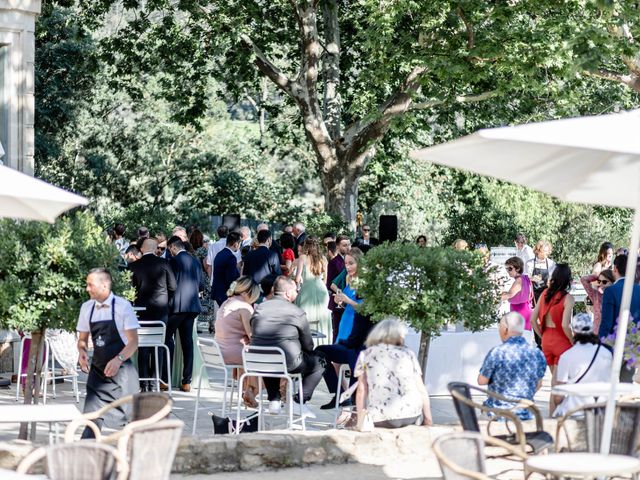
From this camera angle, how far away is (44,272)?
9328mm

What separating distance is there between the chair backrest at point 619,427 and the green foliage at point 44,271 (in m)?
4.16

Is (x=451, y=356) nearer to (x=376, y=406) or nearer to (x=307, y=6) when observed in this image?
(x=376, y=406)

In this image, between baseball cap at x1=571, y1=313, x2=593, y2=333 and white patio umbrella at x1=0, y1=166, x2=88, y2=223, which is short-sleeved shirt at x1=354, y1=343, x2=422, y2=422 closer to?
baseball cap at x1=571, y1=313, x2=593, y2=333

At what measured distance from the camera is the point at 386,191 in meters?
37.8

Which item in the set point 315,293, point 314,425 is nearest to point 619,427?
point 314,425

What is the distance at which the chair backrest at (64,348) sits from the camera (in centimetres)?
1198

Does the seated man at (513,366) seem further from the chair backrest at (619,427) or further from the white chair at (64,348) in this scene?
the white chair at (64,348)

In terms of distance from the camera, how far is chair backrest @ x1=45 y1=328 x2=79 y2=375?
1198 centimetres

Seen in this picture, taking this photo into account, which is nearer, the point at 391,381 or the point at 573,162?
the point at 573,162

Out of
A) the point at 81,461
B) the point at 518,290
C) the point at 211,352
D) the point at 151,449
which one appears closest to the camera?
the point at 81,461

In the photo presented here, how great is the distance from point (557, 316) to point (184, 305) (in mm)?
4254

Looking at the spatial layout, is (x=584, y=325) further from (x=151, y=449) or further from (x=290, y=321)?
(x=151, y=449)

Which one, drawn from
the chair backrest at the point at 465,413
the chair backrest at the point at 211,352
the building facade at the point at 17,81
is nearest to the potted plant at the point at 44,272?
the chair backrest at the point at 211,352

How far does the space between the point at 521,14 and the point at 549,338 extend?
44.1 ft
